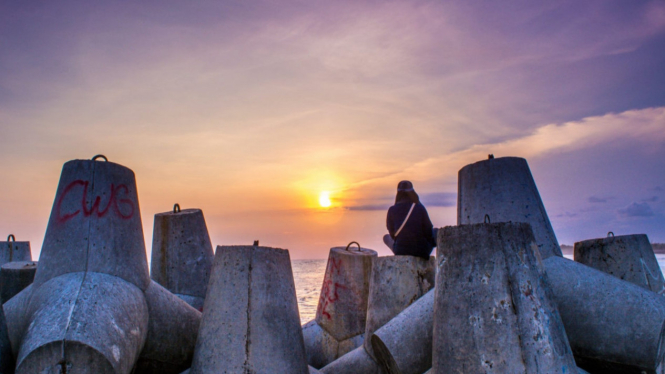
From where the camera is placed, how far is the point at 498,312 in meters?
2.60

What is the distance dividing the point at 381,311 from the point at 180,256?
2.30 meters

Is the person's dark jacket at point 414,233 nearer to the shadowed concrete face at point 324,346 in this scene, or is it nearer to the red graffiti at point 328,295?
the red graffiti at point 328,295

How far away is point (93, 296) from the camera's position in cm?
305

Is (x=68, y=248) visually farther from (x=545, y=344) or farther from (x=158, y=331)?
(x=545, y=344)

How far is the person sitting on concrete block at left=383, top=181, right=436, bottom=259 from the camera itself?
5.18 m

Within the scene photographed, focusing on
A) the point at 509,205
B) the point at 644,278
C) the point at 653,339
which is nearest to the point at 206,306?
the point at 509,205

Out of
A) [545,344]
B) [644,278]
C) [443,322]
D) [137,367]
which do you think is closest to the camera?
[545,344]

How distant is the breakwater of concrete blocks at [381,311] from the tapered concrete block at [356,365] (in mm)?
13

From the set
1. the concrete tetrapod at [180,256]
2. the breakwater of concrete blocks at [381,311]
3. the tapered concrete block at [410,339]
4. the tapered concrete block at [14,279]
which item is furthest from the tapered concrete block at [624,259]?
the tapered concrete block at [14,279]

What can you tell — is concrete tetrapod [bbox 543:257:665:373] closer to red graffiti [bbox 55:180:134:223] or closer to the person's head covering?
the person's head covering

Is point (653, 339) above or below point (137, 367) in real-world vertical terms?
above

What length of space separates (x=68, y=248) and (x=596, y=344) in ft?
12.4

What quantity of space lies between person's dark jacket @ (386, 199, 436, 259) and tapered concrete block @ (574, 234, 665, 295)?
59.2 inches

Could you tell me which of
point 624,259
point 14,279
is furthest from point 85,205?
point 624,259
